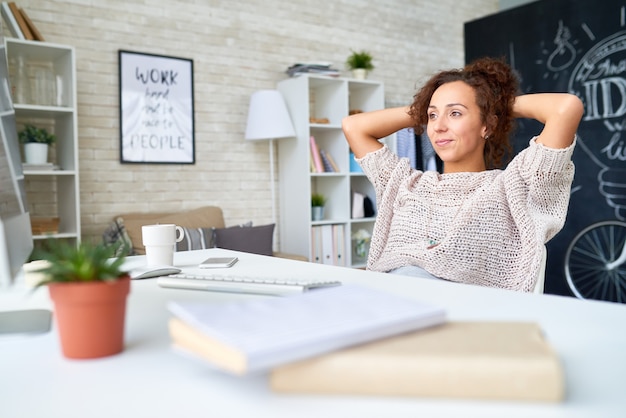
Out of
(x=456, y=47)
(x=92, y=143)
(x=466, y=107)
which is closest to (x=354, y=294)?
(x=466, y=107)

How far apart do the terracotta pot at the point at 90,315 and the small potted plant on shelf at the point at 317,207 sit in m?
3.67

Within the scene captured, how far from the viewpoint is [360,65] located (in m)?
4.56

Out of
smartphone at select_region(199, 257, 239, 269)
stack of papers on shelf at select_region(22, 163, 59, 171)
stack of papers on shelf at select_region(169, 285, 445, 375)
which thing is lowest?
smartphone at select_region(199, 257, 239, 269)

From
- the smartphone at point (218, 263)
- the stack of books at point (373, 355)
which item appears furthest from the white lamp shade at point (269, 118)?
the stack of books at point (373, 355)

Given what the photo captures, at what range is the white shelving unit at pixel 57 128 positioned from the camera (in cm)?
318

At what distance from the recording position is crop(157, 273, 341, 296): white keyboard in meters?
0.99

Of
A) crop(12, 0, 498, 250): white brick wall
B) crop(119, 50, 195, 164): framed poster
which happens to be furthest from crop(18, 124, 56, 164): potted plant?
crop(119, 50, 195, 164): framed poster

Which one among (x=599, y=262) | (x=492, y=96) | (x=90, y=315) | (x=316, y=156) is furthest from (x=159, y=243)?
(x=599, y=262)

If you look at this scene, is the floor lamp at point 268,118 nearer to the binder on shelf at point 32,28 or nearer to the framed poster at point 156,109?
the framed poster at point 156,109

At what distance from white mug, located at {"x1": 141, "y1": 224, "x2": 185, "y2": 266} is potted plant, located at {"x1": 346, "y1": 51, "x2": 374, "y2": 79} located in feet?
11.0

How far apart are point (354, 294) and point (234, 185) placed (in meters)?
3.68

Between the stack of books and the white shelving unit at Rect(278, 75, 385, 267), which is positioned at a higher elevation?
the white shelving unit at Rect(278, 75, 385, 267)

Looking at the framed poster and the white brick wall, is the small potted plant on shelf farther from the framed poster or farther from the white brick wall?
the framed poster

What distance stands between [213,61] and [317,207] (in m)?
1.23
